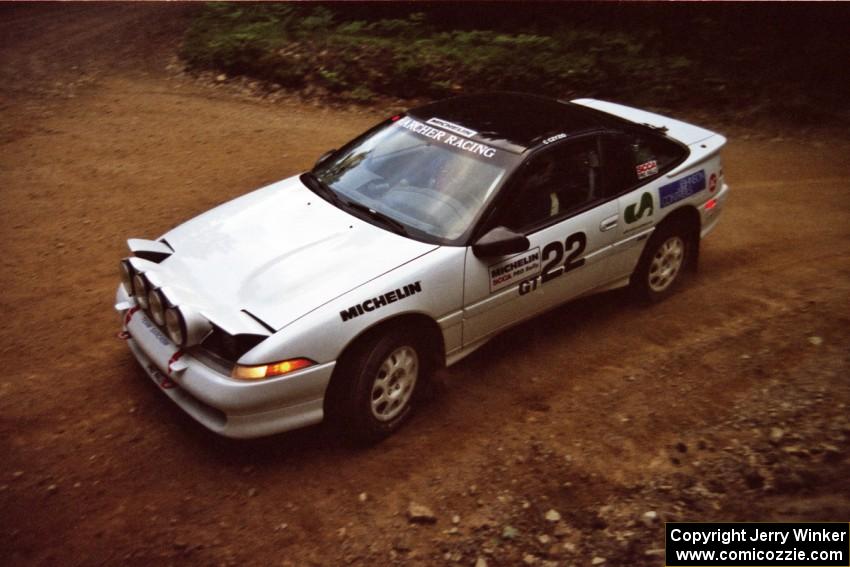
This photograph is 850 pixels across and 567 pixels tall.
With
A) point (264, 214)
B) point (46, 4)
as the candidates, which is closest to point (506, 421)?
point (264, 214)

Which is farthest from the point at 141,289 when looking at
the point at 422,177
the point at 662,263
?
the point at 662,263

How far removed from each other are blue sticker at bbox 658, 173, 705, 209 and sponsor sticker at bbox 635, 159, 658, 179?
14 cm

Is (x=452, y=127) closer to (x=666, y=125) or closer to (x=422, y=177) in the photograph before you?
(x=422, y=177)

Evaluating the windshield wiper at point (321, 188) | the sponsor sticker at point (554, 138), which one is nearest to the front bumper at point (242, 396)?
the windshield wiper at point (321, 188)

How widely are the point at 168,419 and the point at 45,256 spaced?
2.68 meters

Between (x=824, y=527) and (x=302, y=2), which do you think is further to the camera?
(x=302, y=2)

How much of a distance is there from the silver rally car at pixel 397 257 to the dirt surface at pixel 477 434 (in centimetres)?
34

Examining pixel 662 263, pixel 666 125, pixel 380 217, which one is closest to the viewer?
pixel 380 217

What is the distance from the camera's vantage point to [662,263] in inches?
224

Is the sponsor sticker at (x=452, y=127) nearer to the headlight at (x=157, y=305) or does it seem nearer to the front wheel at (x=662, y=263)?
the front wheel at (x=662, y=263)

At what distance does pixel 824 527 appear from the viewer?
11.3ft

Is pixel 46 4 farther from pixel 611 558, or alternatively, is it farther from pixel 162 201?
pixel 611 558

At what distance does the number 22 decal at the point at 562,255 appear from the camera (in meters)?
4.71

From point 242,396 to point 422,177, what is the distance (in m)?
1.83
